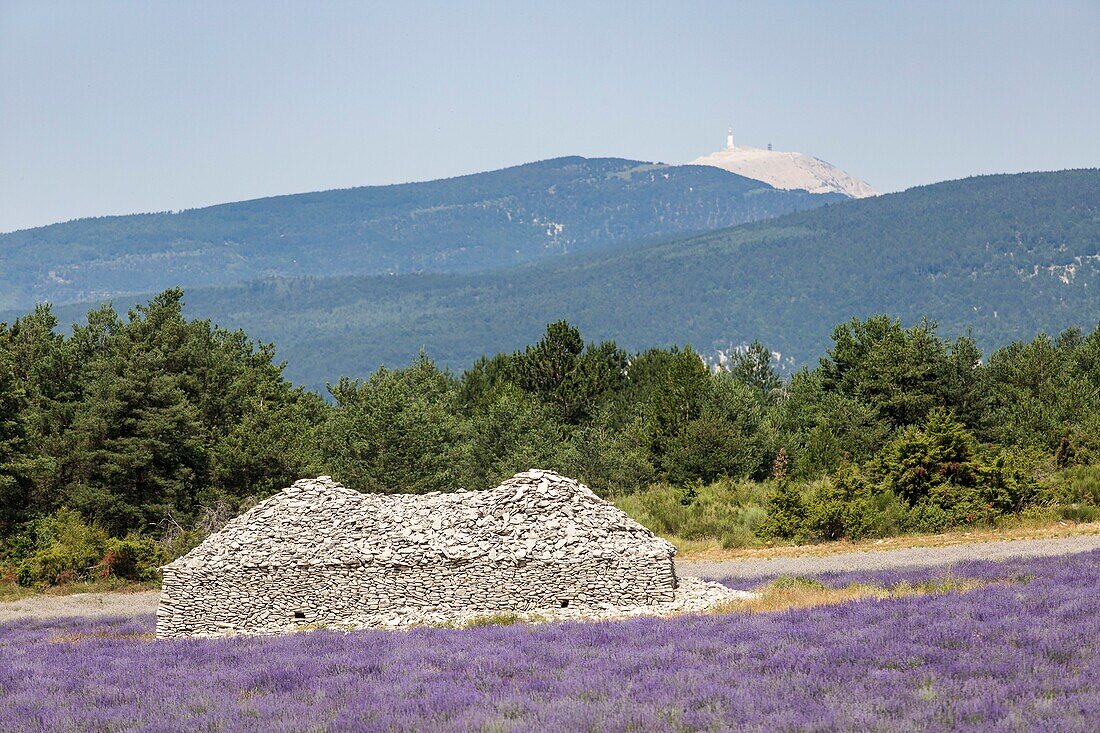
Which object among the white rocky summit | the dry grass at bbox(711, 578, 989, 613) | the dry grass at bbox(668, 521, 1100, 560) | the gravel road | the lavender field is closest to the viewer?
the lavender field

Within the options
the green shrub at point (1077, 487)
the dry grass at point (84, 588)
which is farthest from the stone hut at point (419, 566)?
the green shrub at point (1077, 487)

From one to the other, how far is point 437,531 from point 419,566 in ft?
2.75

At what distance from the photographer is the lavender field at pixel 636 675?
43.1 ft

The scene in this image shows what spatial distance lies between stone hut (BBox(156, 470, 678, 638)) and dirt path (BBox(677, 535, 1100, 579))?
7.46m

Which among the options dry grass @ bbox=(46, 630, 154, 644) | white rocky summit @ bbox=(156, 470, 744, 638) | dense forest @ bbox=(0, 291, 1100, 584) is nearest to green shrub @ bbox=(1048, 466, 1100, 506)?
dense forest @ bbox=(0, 291, 1100, 584)

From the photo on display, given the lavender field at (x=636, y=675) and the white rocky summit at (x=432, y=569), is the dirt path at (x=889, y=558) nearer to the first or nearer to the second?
the white rocky summit at (x=432, y=569)

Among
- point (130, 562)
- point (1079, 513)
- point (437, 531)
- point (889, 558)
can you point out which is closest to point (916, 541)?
point (889, 558)

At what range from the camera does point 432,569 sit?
79.6ft

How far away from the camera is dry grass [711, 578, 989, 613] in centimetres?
2200

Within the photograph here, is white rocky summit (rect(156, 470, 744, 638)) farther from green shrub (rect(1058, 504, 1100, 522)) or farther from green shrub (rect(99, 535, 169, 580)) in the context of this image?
green shrub (rect(1058, 504, 1100, 522))

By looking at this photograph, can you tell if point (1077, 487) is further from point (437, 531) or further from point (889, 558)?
point (437, 531)

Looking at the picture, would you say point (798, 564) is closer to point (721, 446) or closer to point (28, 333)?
point (721, 446)

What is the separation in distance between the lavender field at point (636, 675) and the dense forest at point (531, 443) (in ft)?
63.9

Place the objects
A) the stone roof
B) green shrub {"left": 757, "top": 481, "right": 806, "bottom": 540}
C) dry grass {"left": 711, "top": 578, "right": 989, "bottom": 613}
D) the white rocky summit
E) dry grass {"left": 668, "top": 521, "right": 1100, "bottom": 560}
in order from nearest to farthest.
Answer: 1. dry grass {"left": 711, "top": 578, "right": 989, "bottom": 613}
2. the white rocky summit
3. the stone roof
4. dry grass {"left": 668, "top": 521, "right": 1100, "bottom": 560}
5. green shrub {"left": 757, "top": 481, "right": 806, "bottom": 540}
